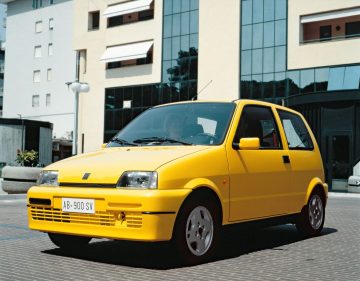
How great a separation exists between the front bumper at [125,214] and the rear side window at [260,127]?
1.45 metres

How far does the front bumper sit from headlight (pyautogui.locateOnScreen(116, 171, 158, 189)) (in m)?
0.07

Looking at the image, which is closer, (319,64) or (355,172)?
(355,172)

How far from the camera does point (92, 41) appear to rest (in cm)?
4553

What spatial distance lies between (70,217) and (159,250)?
990mm

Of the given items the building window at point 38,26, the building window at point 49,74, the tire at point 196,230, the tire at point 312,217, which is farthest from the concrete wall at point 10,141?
the building window at point 38,26

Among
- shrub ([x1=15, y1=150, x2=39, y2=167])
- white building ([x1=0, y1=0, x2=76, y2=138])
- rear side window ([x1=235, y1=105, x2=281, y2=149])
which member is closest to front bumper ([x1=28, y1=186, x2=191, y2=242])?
rear side window ([x1=235, y1=105, x2=281, y2=149])

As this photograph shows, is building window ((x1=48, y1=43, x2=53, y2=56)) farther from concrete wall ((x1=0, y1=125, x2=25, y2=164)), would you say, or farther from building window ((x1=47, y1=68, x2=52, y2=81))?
concrete wall ((x1=0, y1=125, x2=25, y2=164))

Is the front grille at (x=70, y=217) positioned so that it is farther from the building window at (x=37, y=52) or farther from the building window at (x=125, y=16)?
the building window at (x=37, y=52)

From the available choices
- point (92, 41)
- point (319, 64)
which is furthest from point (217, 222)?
point (92, 41)

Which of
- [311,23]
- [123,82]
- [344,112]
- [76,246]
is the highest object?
[311,23]

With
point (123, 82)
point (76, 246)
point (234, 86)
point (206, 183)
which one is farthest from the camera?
point (123, 82)

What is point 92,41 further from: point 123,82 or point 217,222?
point 217,222

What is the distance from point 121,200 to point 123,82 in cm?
3853

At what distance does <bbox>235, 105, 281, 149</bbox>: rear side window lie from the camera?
662 centimetres
